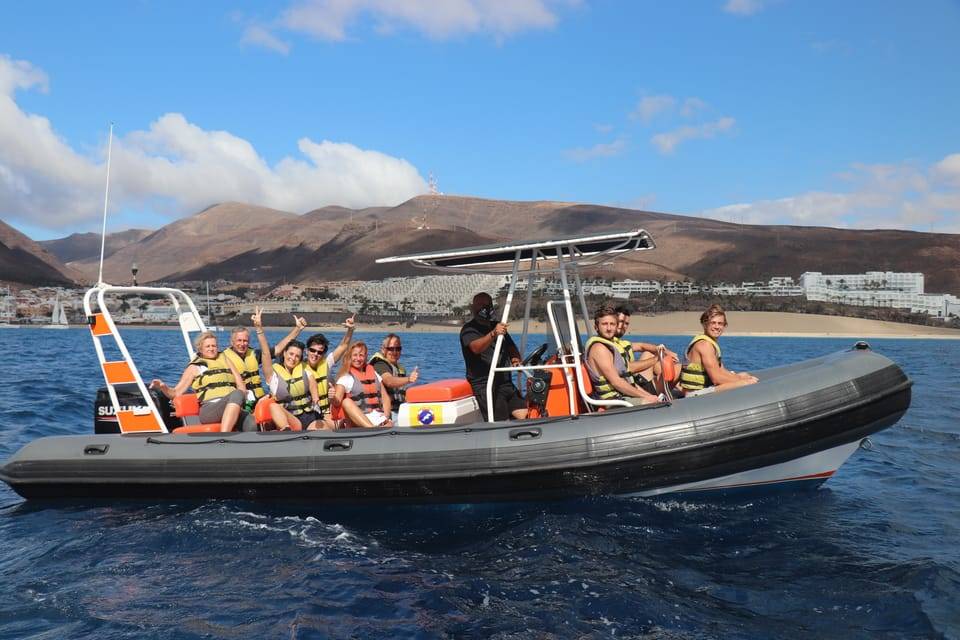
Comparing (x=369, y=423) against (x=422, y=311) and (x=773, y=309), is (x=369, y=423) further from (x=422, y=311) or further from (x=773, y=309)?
(x=422, y=311)

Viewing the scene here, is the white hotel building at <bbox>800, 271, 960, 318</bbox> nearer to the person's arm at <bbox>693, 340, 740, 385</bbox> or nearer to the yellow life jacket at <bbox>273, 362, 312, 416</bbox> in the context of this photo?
the person's arm at <bbox>693, 340, 740, 385</bbox>

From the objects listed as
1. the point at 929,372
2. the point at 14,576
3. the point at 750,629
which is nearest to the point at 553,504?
the point at 750,629

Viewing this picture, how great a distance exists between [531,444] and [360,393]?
2.05 metres

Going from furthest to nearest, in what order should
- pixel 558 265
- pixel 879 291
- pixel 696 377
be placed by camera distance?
1. pixel 879 291
2. pixel 558 265
3. pixel 696 377

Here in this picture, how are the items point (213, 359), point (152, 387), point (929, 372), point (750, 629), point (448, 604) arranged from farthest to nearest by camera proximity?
1. point (929, 372)
2. point (152, 387)
3. point (213, 359)
4. point (448, 604)
5. point (750, 629)

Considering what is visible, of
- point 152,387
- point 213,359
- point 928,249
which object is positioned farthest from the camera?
point 928,249

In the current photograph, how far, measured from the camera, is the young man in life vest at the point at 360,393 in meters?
7.15

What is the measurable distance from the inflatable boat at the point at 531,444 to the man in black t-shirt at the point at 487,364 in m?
0.16

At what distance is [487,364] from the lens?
6984 mm

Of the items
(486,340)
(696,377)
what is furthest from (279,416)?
(696,377)

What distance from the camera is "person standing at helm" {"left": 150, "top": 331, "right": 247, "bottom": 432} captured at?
7.12 m

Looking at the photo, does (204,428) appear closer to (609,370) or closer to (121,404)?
→ (121,404)

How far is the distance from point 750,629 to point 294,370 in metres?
4.69

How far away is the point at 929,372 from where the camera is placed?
26.3 meters
